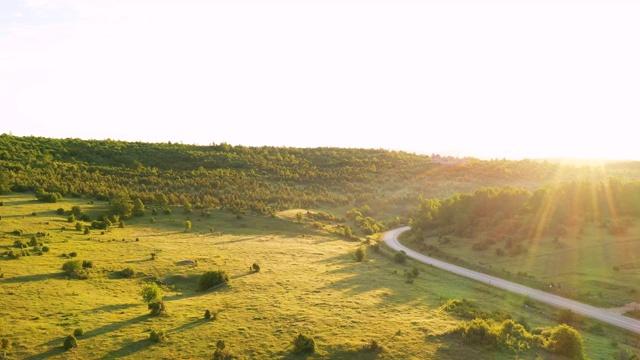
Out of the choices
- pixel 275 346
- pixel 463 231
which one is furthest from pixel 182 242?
pixel 463 231

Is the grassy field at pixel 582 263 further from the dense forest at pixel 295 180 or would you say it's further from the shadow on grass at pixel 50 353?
the shadow on grass at pixel 50 353

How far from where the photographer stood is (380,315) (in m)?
41.3

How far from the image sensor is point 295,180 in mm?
136375

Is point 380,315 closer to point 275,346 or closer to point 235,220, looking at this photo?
point 275,346

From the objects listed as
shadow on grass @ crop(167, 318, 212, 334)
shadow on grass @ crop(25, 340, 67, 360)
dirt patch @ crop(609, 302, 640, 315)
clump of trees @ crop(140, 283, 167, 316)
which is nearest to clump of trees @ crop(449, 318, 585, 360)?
dirt patch @ crop(609, 302, 640, 315)

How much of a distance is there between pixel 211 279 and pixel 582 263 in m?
55.2

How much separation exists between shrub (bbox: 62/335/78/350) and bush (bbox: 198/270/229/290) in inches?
646

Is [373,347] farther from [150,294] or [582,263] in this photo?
[582,263]

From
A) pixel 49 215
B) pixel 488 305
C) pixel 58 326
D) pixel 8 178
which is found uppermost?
pixel 8 178

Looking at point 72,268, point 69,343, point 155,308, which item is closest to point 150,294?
point 155,308

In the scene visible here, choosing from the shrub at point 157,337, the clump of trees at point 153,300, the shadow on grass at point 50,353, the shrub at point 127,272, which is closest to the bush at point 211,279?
the clump of trees at point 153,300

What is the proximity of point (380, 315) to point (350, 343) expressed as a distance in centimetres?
787

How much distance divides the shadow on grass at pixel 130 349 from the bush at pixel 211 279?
44.6 ft

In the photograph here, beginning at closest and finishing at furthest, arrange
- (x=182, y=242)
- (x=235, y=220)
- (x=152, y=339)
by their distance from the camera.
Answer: (x=152, y=339), (x=182, y=242), (x=235, y=220)
